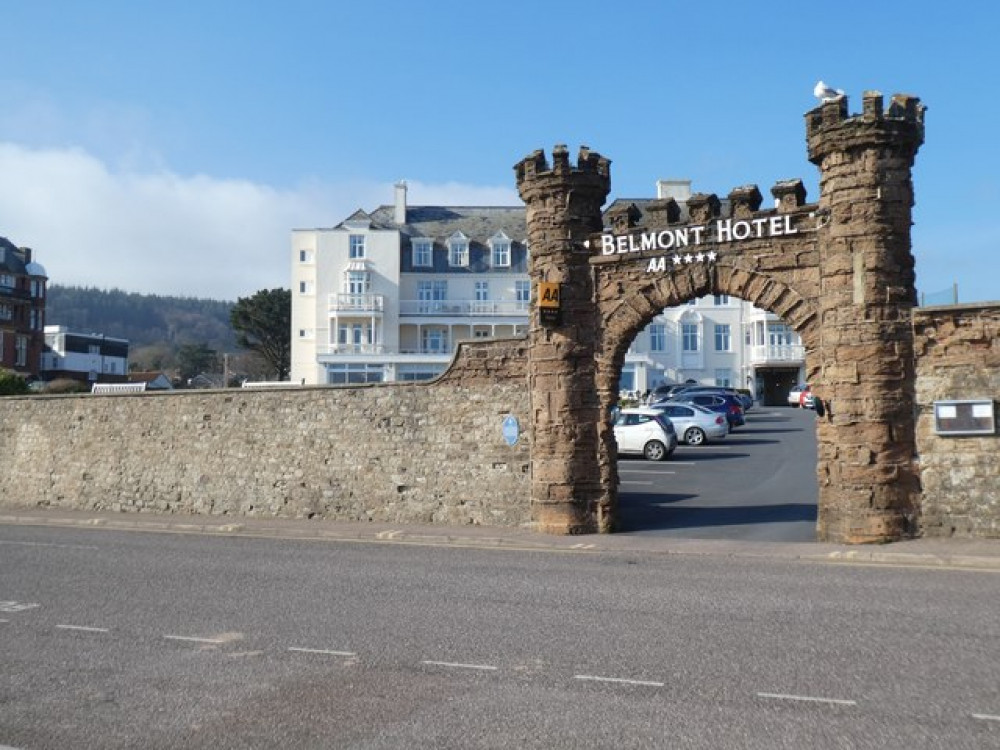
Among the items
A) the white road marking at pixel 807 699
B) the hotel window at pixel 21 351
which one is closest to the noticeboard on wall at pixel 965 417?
the white road marking at pixel 807 699

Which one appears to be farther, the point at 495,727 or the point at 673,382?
the point at 673,382

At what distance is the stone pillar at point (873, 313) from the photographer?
47.5 ft

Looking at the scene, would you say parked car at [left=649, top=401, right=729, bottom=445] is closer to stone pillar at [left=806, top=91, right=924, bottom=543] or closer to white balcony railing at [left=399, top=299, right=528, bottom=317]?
stone pillar at [left=806, top=91, right=924, bottom=543]

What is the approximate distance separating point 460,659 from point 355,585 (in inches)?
160

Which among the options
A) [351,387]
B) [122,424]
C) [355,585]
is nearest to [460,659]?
[355,585]

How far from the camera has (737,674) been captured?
7160 millimetres

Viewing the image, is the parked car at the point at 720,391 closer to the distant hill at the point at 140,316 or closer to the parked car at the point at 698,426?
the parked car at the point at 698,426

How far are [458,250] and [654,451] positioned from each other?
1753 inches

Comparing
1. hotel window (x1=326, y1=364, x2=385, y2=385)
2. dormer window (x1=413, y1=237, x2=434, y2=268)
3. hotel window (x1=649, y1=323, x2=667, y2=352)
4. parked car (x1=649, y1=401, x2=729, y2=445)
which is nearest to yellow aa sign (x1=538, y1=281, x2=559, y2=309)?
parked car (x1=649, y1=401, x2=729, y2=445)

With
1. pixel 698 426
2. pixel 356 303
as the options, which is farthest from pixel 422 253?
pixel 698 426

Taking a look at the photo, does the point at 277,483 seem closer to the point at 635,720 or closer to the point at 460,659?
the point at 460,659

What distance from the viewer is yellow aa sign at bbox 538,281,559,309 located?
55.7 feet

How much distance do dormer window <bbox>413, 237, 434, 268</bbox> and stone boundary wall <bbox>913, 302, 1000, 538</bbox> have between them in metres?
58.7

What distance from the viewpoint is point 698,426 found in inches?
1323
